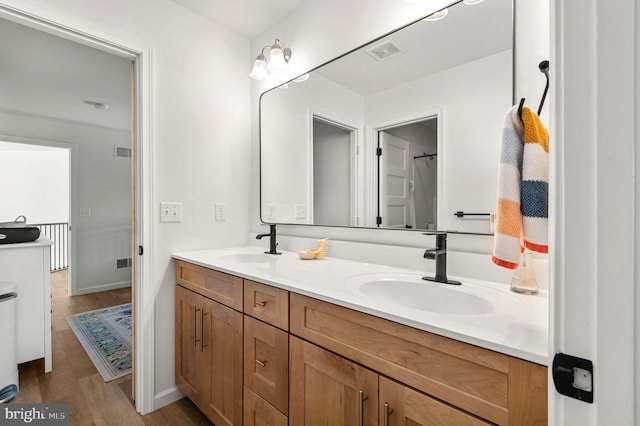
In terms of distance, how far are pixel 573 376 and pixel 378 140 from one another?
1.24 metres

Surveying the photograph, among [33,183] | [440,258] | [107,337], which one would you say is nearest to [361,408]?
[440,258]

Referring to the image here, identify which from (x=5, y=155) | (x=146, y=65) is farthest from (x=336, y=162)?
(x=5, y=155)

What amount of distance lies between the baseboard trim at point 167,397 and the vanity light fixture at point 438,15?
7.83 ft

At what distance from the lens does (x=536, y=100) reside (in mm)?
1087

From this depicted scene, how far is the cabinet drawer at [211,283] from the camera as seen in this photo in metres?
1.39

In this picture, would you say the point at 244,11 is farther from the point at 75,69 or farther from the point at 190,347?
the point at 190,347

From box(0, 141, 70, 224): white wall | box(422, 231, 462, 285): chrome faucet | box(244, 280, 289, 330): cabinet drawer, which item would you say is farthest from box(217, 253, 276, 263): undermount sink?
box(0, 141, 70, 224): white wall

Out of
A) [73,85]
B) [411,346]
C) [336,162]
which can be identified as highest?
[73,85]

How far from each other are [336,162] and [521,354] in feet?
4.26

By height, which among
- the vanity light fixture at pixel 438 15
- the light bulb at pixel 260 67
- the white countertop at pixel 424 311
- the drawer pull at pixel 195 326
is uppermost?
the light bulb at pixel 260 67

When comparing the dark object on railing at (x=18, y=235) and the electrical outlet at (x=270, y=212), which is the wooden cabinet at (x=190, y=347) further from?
the dark object on railing at (x=18, y=235)

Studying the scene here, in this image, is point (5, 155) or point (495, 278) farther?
point (5, 155)

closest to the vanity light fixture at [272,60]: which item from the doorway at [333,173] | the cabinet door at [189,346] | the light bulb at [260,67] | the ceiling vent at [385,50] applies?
the light bulb at [260,67]

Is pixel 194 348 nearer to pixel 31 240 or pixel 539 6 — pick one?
pixel 31 240
